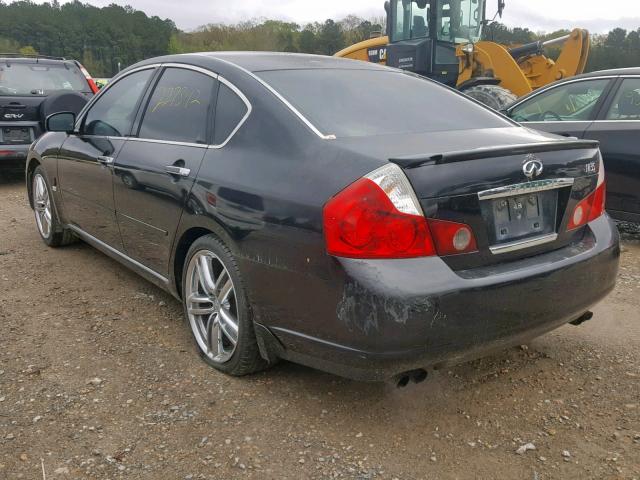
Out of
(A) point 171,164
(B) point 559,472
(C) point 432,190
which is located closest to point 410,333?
(C) point 432,190

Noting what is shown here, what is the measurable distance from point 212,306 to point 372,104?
1319mm

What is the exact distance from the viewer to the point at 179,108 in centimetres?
348

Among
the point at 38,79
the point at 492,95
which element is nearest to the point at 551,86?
the point at 492,95

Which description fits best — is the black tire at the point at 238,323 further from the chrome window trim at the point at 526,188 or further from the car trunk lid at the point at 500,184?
the chrome window trim at the point at 526,188

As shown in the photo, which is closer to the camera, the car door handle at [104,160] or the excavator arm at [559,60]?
the car door handle at [104,160]

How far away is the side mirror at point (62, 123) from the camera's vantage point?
4.59m

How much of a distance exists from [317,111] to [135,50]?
54880 millimetres

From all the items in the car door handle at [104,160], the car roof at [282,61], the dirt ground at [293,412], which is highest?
the car roof at [282,61]

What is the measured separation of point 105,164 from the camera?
3.95 metres

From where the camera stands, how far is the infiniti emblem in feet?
8.16

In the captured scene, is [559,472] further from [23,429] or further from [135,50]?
[135,50]

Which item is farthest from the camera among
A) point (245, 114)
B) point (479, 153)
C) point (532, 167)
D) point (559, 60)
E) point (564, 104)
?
point (559, 60)

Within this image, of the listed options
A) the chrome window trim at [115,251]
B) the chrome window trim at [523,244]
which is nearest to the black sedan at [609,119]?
the chrome window trim at [523,244]

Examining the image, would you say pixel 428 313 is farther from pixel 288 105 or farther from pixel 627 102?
pixel 627 102
